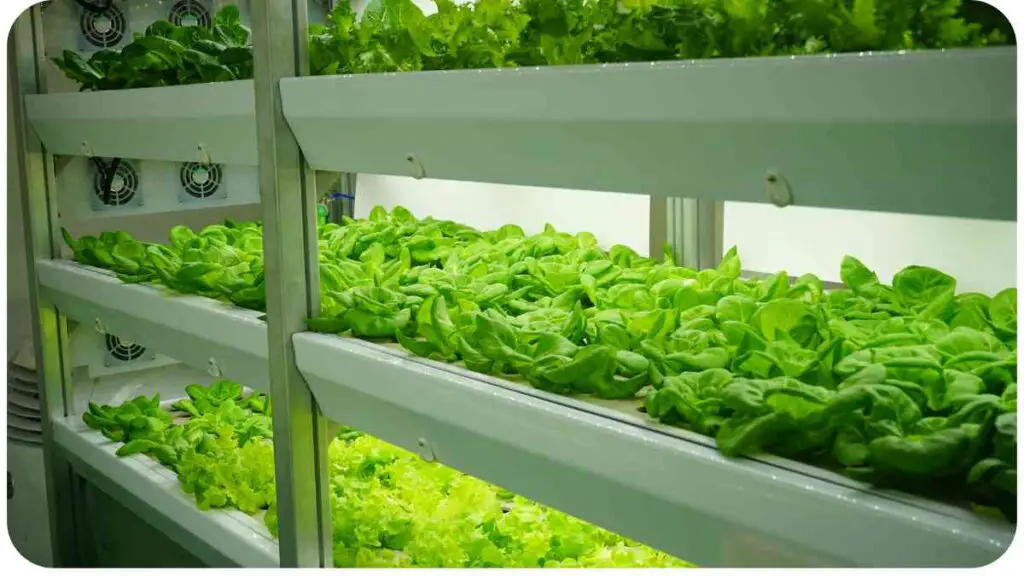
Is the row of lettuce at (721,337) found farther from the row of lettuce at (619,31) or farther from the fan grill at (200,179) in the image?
the fan grill at (200,179)

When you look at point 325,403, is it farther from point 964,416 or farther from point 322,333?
point 964,416

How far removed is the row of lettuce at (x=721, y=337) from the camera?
1307mm

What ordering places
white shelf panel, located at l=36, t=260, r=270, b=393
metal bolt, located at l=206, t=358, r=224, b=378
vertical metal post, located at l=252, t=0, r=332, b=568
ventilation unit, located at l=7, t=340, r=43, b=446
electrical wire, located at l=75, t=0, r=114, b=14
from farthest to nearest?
1. ventilation unit, located at l=7, t=340, r=43, b=446
2. electrical wire, located at l=75, t=0, r=114, b=14
3. metal bolt, located at l=206, t=358, r=224, b=378
4. white shelf panel, located at l=36, t=260, r=270, b=393
5. vertical metal post, located at l=252, t=0, r=332, b=568

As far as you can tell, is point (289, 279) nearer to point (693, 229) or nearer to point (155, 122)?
point (155, 122)

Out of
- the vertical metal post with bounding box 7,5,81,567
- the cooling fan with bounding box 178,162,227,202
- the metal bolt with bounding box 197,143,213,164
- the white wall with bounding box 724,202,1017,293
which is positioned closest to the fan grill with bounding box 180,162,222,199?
the cooling fan with bounding box 178,162,227,202

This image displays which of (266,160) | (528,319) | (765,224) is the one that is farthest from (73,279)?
(765,224)

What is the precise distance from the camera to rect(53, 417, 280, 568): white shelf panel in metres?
2.48

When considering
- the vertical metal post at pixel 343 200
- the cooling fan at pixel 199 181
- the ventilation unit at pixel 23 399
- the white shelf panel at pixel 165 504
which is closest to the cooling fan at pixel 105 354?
the white shelf panel at pixel 165 504

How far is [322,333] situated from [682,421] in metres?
0.87

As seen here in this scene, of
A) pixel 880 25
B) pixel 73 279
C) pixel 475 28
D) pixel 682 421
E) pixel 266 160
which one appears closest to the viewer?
pixel 880 25

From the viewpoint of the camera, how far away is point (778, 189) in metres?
1.34

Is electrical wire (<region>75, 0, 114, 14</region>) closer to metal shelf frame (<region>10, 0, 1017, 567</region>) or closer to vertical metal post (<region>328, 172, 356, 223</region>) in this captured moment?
metal shelf frame (<region>10, 0, 1017, 567</region>)

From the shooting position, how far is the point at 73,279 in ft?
9.96

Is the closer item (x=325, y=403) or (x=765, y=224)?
(x=325, y=403)
